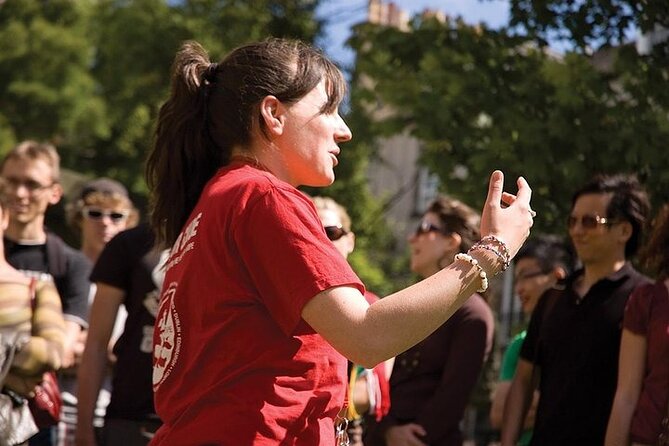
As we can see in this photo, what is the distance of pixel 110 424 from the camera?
17.3ft

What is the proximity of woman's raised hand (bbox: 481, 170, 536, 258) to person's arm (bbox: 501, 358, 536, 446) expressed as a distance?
3046 mm

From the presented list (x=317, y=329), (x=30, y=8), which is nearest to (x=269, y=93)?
(x=317, y=329)

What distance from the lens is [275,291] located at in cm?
271

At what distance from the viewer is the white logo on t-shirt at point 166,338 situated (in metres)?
2.87

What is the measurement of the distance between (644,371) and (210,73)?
2345mm

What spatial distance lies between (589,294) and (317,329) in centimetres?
294

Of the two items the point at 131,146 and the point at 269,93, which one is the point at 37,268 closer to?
the point at 269,93

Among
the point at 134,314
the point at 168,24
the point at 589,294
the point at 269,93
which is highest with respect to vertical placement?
the point at 168,24

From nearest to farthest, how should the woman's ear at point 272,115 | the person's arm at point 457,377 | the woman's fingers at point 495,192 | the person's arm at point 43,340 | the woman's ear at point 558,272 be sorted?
1. the woman's fingers at point 495,192
2. the woman's ear at point 272,115
3. the person's arm at point 43,340
4. the person's arm at point 457,377
5. the woman's ear at point 558,272

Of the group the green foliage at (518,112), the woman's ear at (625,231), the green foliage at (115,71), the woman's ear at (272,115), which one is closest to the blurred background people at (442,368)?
the green foliage at (518,112)

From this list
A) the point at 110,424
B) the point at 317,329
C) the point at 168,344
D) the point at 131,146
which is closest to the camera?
the point at 317,329

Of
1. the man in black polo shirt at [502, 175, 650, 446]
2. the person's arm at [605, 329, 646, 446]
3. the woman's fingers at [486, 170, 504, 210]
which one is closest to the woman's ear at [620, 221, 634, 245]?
the man in black polo shirt at [502, 175, 650, 446]

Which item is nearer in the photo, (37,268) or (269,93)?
(269,93)

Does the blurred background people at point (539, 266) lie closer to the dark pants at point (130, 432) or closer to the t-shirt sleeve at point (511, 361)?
the t-shirt sleeve at point (511, 361)
